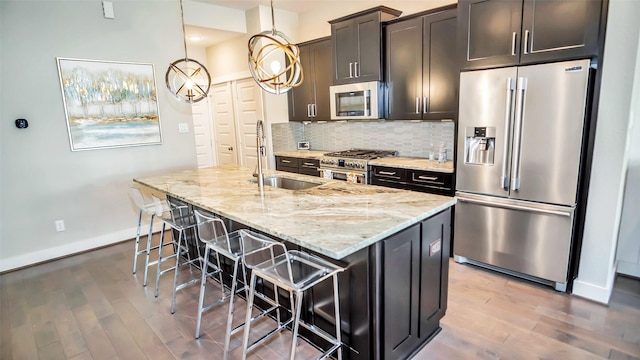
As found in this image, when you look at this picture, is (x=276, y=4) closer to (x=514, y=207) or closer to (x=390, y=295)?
(x=514, y=207)

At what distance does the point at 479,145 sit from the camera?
2.97 meters

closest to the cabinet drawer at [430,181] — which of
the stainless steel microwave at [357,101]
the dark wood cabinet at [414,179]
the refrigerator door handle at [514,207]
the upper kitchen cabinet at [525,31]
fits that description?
the dark wood cabinet at [414,179]

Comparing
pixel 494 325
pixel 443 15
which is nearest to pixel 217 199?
pixel 494 325

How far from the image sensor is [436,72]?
3541mm

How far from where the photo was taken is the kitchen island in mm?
1747

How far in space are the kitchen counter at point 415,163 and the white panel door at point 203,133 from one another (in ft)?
13.0

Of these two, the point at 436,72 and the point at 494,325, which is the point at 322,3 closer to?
the point at 436,72

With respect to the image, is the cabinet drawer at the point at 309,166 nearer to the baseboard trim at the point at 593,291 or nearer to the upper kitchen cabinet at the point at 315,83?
the upper kitchen cabinet at the point at 315,83

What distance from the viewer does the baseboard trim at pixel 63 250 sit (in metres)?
3.60

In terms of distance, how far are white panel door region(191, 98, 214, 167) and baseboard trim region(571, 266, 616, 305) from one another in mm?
5977

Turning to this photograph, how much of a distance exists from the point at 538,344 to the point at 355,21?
11.9 ft

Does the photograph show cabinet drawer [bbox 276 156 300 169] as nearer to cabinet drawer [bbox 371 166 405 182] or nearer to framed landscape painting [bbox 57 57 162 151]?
cabinet drawer [bbox 371 166 405 182]

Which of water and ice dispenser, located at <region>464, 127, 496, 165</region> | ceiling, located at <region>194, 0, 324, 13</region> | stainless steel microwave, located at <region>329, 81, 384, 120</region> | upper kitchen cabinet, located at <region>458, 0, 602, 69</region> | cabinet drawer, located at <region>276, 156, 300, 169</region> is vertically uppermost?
ceiling, located at <region>194, 0, 324, 13</region>

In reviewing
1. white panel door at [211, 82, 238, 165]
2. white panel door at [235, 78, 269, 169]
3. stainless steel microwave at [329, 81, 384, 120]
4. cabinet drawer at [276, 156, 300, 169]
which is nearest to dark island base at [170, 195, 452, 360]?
stainless steel microwave at [329, 81, 384, 120]
